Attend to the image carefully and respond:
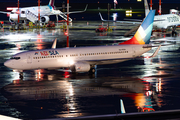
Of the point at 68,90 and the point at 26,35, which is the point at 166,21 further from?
the point at 68,90

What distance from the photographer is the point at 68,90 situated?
28.4 meters

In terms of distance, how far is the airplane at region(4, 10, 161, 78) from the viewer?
33.6 metres

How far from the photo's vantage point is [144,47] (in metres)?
37.8

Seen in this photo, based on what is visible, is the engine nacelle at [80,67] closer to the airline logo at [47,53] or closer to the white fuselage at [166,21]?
the airline logo at [47,53]

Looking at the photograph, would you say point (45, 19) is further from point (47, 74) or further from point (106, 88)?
point (106, 88)

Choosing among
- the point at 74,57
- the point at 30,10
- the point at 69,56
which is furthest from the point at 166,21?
the point at 69,56

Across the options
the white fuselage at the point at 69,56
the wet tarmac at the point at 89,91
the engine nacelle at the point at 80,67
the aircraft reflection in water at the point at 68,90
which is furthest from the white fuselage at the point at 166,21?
the aircraft reflection in water at the point at 68,90

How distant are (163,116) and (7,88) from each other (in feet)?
61.9

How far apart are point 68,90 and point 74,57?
294 inches

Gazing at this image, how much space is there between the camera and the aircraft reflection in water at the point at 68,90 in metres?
24.1

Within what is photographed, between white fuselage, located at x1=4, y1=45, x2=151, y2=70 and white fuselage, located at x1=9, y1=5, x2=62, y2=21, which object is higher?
white fuselage, located at x1=9, y1=5, x2=62, y2=21

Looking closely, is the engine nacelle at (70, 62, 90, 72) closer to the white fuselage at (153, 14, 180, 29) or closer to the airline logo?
the airline logo

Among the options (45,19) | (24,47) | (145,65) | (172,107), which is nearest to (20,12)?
(45,19)

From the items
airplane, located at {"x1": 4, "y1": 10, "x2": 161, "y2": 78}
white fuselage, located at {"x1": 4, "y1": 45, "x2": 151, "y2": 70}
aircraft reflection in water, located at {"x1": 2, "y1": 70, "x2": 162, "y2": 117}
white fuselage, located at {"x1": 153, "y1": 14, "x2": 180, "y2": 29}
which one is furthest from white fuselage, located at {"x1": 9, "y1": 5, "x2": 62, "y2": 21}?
aircraft reflection in water, located at {"x1": 2, "y1": 70, "x2": 162, "y2": 117}
